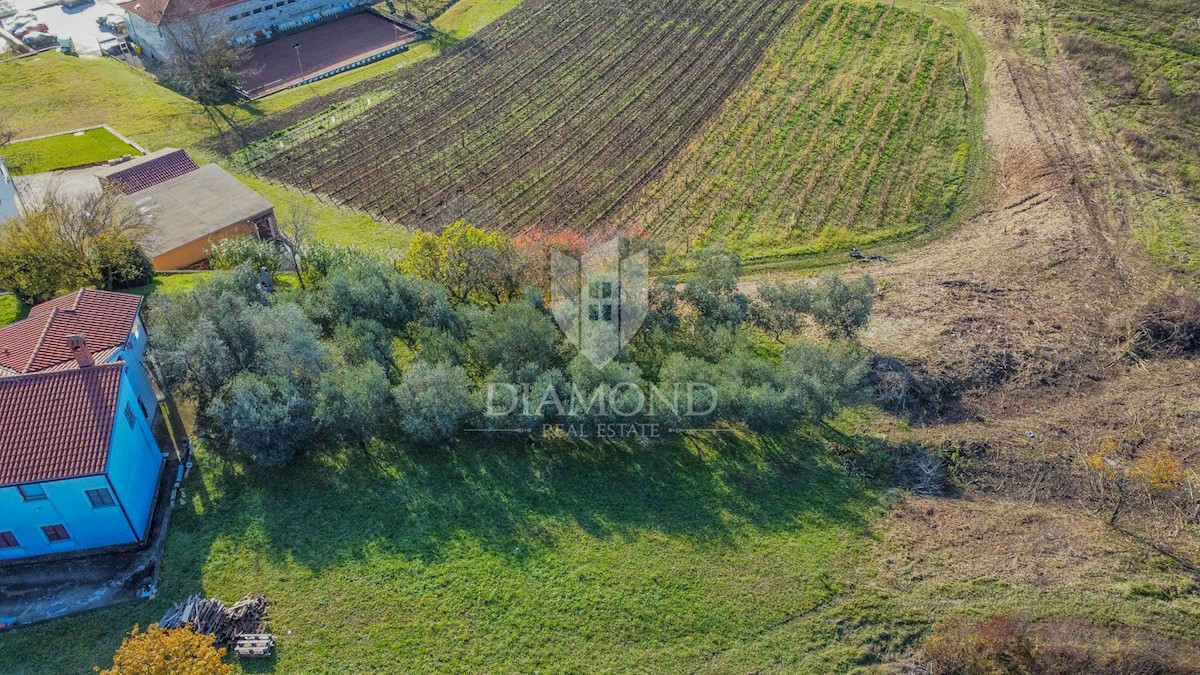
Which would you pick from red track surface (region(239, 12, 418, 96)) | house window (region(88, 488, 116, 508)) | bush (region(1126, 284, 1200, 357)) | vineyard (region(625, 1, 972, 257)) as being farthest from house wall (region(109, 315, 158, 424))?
bush (region(1126, 284, 1200, 357))

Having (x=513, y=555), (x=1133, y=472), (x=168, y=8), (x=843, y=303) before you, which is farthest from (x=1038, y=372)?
(x=168, y=8)

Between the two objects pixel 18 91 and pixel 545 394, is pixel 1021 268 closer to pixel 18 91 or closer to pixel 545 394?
pixel 545 394

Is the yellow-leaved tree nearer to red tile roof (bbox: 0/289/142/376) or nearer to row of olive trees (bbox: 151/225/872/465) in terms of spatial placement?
row of olive trees (bbox: 151/225/872/465)

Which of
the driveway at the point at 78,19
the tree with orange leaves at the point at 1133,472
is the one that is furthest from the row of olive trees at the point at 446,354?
the driveway at the point at 78,19

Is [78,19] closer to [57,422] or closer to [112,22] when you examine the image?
[112,22]

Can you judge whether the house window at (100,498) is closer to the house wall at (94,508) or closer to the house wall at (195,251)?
the house wall at (94,508)

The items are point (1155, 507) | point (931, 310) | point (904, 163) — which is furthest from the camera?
point (904, 163)

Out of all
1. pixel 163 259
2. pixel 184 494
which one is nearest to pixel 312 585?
pixel 184 494
